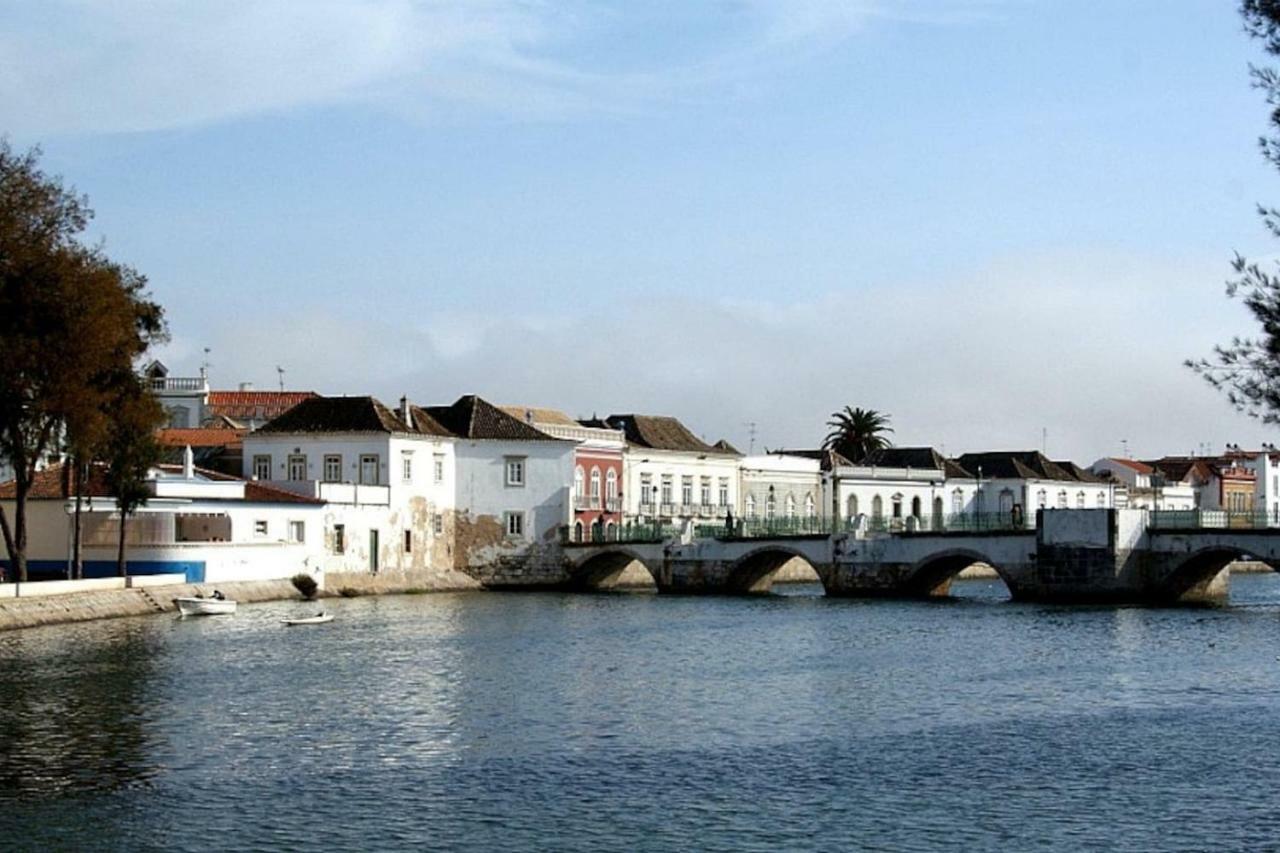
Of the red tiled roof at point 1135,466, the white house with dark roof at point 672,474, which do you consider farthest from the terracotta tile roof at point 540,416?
the red tiled roof at point 1135,466

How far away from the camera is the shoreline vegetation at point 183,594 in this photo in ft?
156

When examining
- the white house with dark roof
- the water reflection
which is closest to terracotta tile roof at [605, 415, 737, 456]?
the white house with dark roof

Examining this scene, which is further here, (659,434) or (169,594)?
(659,434)

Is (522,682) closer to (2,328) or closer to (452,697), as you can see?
(452,697)

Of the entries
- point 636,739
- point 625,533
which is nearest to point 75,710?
point 636,739

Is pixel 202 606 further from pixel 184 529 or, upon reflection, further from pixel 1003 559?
pixel 1003 559

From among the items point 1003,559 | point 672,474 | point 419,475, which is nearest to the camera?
point 1003,559

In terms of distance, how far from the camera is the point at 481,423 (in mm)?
75375

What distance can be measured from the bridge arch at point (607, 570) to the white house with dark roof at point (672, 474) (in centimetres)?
407

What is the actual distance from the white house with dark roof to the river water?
32914 millimetres

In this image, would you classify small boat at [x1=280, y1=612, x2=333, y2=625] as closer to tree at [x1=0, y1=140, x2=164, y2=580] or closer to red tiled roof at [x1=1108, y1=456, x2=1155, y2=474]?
tree at [x1=0, y1=140, x2=164, y2=580]

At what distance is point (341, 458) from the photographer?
70.6 metres

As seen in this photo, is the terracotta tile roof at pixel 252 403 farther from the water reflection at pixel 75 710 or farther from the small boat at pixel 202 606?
the water reflection at pixel 75 710

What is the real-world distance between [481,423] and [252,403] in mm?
23195
